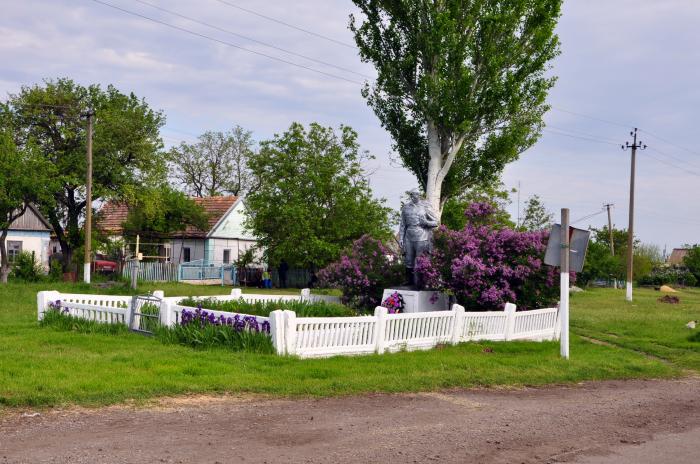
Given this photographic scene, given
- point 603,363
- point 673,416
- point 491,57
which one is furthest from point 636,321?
point 673,416

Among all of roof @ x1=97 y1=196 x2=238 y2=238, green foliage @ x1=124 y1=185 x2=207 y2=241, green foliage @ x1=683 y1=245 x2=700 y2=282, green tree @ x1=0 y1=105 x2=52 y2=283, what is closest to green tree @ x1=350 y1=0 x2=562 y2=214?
green tree @ x1=0 y1=105 x2=52 y2=283

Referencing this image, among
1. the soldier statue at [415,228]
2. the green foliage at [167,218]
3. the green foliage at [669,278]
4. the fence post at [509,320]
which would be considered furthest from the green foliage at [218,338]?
the green foliage at [669,278]

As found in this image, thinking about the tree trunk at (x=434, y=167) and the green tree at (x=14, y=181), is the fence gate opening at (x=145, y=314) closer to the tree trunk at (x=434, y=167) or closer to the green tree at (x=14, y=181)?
the tree trunk at (x=434, y=167)

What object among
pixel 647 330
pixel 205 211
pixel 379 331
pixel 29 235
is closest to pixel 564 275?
pixel 379 331

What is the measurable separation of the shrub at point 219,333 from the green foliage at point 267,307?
110 centimetres

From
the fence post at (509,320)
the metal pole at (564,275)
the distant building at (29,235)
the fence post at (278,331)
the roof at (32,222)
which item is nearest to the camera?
the fence post at (278,331)

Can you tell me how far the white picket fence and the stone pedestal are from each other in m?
1.64

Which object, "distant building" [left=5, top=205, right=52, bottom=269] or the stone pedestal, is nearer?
the stone pedestal

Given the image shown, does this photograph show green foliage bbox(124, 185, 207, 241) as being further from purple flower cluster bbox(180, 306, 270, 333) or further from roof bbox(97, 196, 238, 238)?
purple flower cluster bbox(180, 306, 270, 333)

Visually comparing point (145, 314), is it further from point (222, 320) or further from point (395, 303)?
point (395, 303)

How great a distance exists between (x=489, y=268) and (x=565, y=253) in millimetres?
2970

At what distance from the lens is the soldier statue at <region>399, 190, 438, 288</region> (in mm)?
16609

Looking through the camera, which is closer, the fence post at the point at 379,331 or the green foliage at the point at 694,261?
the fence post at the point at 379,331

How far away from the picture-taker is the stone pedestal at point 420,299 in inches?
632
